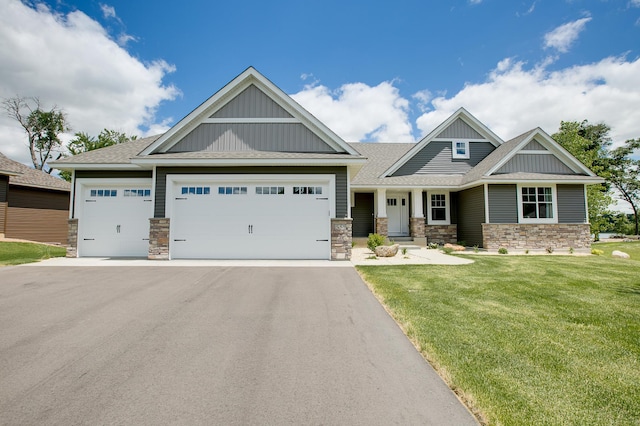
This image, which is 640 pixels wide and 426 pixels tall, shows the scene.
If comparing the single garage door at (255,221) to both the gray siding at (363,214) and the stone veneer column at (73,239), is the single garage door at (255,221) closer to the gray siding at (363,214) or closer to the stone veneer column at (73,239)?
the stone veneer column at (73,239)

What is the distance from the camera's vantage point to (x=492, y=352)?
3.43m

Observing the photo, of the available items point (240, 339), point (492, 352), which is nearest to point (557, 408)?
point (492, 352)

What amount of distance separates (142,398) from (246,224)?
26.9 feet

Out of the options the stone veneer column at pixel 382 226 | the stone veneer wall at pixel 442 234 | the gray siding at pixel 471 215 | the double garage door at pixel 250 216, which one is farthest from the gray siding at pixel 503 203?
the double garage door at pixel 250 216

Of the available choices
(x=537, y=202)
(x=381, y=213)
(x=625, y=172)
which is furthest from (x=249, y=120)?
(x=625, y=172)

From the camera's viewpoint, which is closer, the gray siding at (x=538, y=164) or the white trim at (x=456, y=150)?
the gray siding at (x=538, y=164)

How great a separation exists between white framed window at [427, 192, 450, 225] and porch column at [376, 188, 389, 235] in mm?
2770

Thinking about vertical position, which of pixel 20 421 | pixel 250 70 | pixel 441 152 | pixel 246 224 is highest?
pixel 250 70

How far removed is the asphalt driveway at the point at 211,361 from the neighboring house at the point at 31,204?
15.2 meters

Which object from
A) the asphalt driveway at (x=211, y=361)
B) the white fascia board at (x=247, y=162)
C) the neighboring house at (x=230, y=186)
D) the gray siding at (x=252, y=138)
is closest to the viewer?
the asphalt driveway at (x=211, y=361)

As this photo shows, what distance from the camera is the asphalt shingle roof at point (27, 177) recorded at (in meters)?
16.8

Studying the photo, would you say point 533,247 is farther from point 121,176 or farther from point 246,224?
point 121,176

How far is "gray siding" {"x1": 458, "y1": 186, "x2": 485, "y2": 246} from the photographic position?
14.8m

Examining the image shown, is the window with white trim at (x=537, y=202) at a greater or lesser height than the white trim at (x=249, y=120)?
lesser
